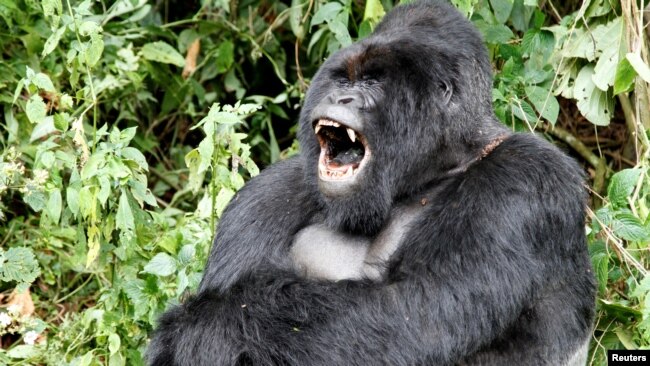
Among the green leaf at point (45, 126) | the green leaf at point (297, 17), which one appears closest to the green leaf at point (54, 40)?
the green leaf at point (45, 126)

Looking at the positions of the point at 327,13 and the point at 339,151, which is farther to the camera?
the point at 327,13

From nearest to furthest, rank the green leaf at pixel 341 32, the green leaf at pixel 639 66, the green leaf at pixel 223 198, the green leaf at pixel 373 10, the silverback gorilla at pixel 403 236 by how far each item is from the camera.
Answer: the silverback gorilla at pixel 403 236
the green leaf at pixel 639 66
the green leaf at pixel 223 198
the green leaf at pixel 341 32
the green leaf at pixel 373 10

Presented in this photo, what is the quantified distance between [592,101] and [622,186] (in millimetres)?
807

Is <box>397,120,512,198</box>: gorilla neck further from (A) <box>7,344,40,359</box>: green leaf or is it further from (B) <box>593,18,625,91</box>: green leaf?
(A) <box>7,344,40,359</box>: green leaf

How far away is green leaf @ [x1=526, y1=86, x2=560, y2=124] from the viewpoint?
539 cm

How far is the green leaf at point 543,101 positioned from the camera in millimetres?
5387

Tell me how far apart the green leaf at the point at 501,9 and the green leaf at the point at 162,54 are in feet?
6.91

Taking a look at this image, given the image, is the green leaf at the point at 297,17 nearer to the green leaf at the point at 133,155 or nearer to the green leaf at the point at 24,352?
the green leaf at the point at 133,155

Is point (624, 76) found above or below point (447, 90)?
below

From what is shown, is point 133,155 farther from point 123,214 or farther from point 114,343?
point 114,343

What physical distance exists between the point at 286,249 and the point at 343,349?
71 cm

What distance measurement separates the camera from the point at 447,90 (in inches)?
163

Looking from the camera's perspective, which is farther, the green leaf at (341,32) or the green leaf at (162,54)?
the green leaf at (162,54)

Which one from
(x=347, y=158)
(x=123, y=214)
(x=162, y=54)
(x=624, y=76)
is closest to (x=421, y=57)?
(x=347, y=158)
